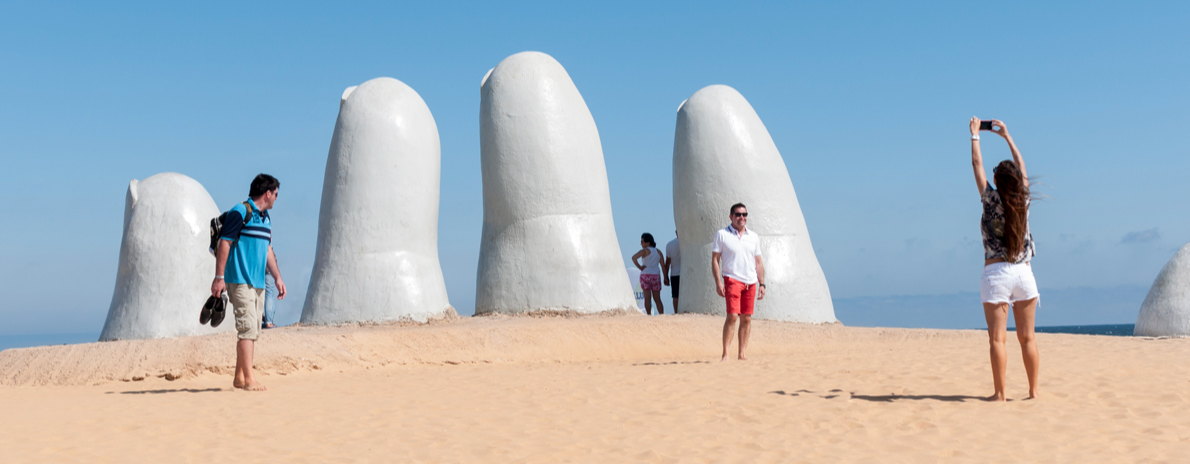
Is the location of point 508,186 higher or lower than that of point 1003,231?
higher

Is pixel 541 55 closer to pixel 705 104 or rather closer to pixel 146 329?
pixel 705 104

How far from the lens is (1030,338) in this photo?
5.00 metres

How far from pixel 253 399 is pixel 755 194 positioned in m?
7.67

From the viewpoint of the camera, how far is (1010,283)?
15.9 feet

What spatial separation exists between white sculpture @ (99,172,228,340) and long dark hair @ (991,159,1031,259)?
876cm

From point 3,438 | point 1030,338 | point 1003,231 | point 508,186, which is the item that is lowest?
point 3,438

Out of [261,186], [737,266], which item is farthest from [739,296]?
[261,186]

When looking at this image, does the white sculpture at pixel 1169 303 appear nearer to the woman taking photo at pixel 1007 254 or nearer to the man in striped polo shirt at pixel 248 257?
the woman taking photo at pixel 1007 254

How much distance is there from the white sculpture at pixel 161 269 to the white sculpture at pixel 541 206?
3.37m

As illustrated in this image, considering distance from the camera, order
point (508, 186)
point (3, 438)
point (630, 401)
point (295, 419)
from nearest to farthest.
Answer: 1. point (3, 438)
2. point (295, 419)
3. point (630, 401)
4. point (508, 186)

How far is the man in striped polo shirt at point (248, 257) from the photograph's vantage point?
5.83 meters

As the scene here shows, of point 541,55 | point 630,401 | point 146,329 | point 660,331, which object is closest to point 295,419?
point 630,401

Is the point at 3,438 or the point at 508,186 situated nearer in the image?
the point at 3,438

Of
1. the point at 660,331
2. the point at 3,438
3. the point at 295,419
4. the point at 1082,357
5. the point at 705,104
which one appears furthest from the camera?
the point at 705,104
